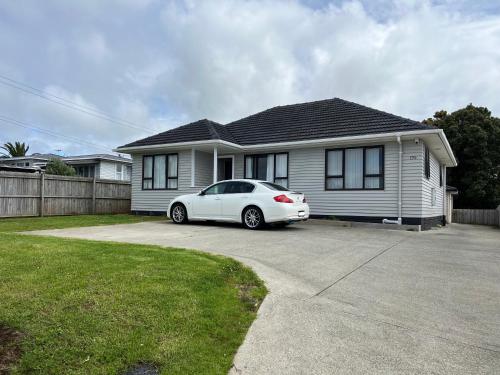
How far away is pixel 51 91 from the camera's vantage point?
3475 centimetres

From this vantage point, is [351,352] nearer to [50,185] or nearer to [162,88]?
[50,185]

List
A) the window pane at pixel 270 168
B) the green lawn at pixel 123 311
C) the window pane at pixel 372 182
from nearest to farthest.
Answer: the green lawn at pixel 123 311 → the window pane at pixel 372 182 → the window pane at pixel 270 168

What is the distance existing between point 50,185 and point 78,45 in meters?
6.64

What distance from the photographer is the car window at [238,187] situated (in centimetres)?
1167

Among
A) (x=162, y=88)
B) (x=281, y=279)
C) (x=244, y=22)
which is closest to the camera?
(x=281, y=279)

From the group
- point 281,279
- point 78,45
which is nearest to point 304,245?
point 281,279

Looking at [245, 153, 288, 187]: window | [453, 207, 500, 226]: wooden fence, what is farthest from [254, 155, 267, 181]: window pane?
[453, 207, 500, 226]: wooden fence

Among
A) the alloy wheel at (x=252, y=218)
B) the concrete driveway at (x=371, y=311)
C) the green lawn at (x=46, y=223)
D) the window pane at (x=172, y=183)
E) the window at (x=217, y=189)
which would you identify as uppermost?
the window pane at (x=172, y=183)

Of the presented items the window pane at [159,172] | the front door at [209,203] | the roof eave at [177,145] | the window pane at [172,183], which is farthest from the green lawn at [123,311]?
the window pane at [159,172]

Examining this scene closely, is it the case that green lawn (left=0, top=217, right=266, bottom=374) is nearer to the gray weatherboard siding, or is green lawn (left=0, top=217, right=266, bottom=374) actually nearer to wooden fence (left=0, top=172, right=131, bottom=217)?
the gray weatherboard siding

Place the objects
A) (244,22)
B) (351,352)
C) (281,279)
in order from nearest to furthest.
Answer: (351,352) < (281,279) < (244,22)

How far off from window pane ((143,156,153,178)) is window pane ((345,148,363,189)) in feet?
30.0

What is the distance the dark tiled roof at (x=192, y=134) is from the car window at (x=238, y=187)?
156 inches

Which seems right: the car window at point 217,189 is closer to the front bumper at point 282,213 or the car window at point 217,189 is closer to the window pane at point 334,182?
the front bumper at point 282,213
